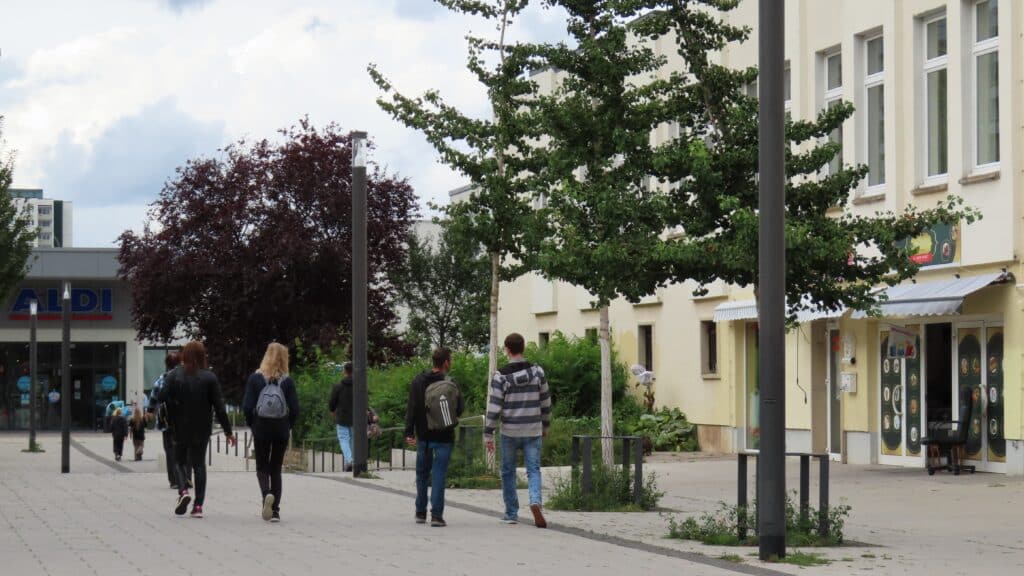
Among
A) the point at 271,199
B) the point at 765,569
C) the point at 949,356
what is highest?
the point at 271,199

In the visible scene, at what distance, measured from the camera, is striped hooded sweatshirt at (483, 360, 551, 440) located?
52.2ft

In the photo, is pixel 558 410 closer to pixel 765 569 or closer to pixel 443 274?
pixel 765 569

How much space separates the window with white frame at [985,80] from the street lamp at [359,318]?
8.71 metres

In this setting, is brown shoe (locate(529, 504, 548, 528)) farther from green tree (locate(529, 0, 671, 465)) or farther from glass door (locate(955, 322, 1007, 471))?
glass door (locate(955, 322, 1007, 471))

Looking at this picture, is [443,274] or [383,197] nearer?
[383,197]

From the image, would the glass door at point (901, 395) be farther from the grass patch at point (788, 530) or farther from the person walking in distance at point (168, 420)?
the grass patch at point (788, 530)

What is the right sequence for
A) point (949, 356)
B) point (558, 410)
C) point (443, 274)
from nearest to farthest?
point (949, 356), point (558, 410), point (443, 274)

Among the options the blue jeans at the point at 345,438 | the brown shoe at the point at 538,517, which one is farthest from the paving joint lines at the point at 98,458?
the brown shoe at the point at 538,517

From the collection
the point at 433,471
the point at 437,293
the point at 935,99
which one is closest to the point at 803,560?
the point at 433,471

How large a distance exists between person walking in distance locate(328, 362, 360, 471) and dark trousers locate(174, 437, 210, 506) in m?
9.47

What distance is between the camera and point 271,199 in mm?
38812

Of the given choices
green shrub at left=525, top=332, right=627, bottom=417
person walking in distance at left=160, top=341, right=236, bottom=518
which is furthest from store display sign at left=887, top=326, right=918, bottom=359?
person walking in distance at left=160, top=341, right=236, bottom=518

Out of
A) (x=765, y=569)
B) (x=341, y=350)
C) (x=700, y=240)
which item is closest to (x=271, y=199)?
(x=341, y=350)

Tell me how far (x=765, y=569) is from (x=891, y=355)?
642 inches
